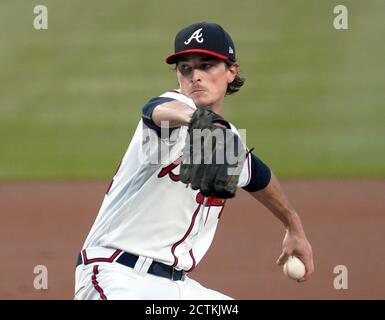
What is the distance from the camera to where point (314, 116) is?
11602mm

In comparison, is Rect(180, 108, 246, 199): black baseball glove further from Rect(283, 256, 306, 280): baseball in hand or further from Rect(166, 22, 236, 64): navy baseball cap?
Rect(283, 256, 306, 280): baseball in hand

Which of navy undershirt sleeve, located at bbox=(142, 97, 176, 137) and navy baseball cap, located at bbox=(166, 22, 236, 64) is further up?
navy baseball cap, located at bbox=(166, 22, 236, 64)

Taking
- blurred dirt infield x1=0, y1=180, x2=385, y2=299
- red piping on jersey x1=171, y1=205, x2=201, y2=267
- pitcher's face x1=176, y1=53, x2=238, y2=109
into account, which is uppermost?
pitcher's face x1=176, y1=53, x2=238, y2=109

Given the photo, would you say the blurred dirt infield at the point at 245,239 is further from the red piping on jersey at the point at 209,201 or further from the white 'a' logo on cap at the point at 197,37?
the white 'a' logo on cap at the point at 197,37

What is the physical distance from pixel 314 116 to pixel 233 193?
915 centimetres

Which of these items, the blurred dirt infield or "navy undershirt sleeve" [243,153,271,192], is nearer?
"navy undershirt sleeve" [243,153,271,192]

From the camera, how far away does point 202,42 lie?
3.17 meters

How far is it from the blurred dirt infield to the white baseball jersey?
10.9ft

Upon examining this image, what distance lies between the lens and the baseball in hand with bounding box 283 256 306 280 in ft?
11.4

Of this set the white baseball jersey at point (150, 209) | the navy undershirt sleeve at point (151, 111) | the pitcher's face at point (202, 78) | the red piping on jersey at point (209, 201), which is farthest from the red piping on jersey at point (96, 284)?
the pitcher's face at point (202, 78)

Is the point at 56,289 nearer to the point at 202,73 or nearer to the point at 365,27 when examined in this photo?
the point at 202,73

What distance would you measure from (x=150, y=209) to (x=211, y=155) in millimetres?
565

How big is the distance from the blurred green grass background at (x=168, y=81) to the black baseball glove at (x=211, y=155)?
8.04 metres

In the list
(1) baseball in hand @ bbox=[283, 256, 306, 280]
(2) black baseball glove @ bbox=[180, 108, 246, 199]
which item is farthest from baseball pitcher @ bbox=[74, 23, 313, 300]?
(1) baseball in hand @ bbox=[283, 256, 306, 280]
